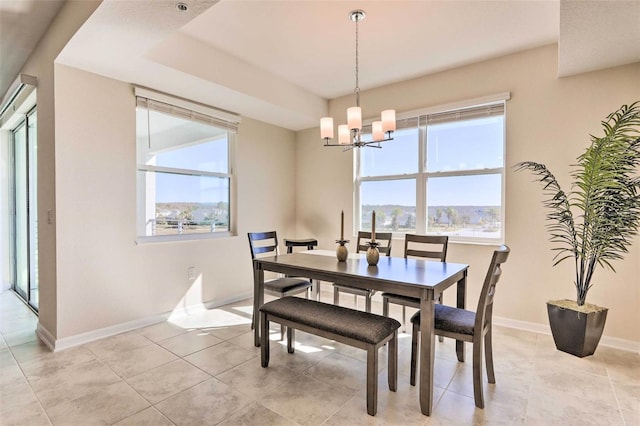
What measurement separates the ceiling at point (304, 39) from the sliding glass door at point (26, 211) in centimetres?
113

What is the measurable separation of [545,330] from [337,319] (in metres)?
2.28

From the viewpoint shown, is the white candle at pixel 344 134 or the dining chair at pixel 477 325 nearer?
the dining chair at pixel 477 325

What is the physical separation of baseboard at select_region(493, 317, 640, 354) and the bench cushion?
182 centimetres

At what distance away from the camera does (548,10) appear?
2.40m

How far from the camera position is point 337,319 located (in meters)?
2.05

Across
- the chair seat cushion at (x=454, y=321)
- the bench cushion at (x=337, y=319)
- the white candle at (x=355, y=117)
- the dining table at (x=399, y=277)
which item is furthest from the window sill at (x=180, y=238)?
the chair seat cushion at (x=454, y=321)

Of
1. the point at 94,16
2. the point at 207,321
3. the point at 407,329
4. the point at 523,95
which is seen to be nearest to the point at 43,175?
the point at 94,16

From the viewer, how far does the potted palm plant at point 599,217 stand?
2.35 meters

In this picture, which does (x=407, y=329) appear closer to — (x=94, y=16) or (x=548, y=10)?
(x=548, y=10)

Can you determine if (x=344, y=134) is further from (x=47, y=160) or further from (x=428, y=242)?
(x=47, y=160)

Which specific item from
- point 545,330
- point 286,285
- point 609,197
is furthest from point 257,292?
point 609,197

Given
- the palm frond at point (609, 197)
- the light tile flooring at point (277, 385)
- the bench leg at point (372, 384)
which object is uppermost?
the palm frond at point (609, 197)

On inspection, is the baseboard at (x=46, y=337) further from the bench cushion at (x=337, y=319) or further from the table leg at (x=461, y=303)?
the table leg at (x=461, y=303)

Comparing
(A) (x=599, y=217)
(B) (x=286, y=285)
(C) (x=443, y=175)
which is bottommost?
(B) (x=286, y=285)
